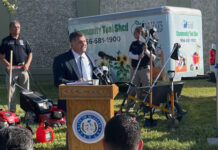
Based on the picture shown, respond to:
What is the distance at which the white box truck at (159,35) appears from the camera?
461 inches

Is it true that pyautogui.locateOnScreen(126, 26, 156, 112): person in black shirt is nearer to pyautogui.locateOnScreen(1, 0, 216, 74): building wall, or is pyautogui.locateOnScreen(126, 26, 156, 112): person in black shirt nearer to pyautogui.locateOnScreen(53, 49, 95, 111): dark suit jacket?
pyautogui.locateOnScreen(53, 49, 95, 111): dark suit jacket

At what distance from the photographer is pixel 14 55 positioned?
8.59 meters

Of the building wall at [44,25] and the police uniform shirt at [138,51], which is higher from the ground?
the building wall at [44,25]

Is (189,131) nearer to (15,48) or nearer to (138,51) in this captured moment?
(138,51)

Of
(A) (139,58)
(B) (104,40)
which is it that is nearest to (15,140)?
(A) (139,58)

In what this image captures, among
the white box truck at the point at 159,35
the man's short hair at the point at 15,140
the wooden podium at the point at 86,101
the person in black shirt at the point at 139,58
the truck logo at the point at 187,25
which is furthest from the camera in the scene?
the truck logo at the point at 187,25

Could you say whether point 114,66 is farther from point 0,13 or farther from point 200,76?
point 0,13

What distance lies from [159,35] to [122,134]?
31.0 feet

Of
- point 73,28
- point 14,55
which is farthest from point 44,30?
point 14,55

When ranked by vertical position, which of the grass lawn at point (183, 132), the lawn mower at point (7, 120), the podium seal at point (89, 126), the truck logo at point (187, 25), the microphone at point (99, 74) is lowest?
the grass lawn at point (183, 132)

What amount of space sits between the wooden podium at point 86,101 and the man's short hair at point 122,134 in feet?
6.22

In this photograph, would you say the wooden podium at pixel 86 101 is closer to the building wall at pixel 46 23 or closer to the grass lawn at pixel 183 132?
the grass lawn at pixel 183 132

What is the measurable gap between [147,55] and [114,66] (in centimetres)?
462

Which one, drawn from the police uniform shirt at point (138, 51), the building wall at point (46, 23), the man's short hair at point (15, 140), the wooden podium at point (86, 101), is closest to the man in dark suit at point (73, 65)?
the wooden podium at point (86, 101)
